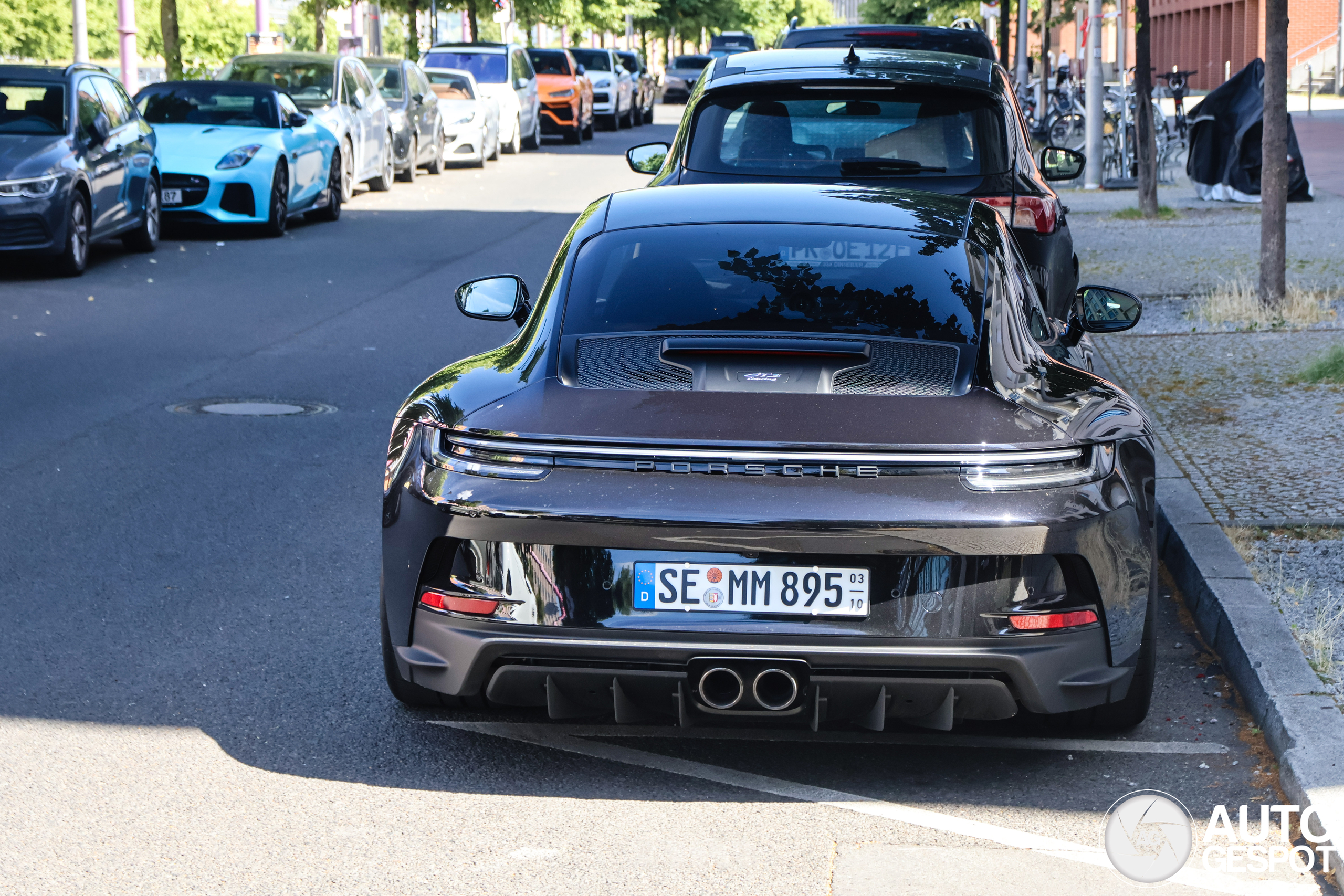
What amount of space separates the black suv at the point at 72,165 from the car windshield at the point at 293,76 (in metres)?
5.54

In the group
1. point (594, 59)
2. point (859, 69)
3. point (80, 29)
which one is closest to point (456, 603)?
point (859, 69)

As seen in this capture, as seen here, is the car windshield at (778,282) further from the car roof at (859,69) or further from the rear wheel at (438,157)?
the rear wheel at (438,157)

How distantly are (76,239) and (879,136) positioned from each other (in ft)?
29.1

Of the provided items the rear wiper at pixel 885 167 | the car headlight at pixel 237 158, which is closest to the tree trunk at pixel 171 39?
the car headlight at pixel 237 158

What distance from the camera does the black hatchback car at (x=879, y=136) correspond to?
27.5ft

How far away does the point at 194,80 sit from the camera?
2025cm

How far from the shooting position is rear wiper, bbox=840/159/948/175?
8.43m

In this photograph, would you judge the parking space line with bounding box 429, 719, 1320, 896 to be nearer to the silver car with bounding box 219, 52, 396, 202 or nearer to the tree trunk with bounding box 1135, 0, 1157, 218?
the tree trunk with bounding box 1135, 0, 1157, 218

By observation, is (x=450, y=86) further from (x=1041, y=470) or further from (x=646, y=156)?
(x=1041, y=470)

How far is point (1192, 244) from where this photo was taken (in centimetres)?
1712

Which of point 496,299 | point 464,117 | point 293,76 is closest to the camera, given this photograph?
Result: point 496,299

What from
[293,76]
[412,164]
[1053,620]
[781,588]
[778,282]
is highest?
[293,76]

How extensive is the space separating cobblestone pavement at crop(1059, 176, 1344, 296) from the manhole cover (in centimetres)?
667

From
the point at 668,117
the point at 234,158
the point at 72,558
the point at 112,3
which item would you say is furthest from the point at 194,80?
the point at 112,3
